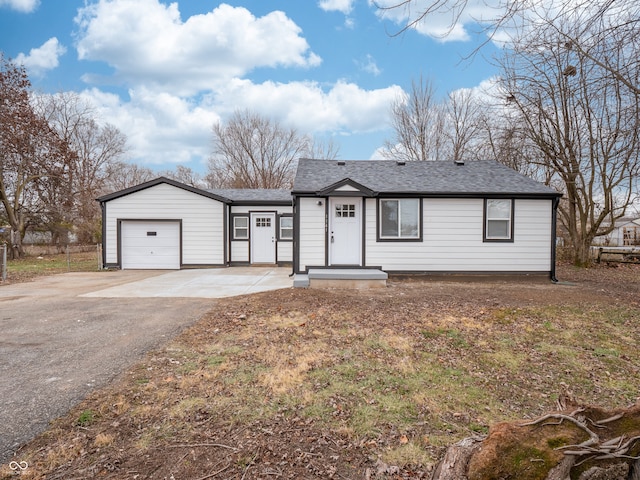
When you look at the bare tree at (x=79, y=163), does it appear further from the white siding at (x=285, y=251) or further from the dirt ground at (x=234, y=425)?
the dirt ground at (x=234, y=425)

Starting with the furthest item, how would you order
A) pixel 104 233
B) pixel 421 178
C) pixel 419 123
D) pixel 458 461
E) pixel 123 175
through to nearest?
pixel 123 175 → pixel 419 123 → pixel 104 233 → pixel 421 178 → pixel 458 461

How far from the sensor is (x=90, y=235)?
24016 millimetres

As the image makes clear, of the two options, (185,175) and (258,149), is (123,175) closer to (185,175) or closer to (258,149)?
(185,175)

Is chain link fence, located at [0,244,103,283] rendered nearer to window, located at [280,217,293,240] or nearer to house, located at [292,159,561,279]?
window, located at [280,217,293,240]

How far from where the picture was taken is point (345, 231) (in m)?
10.6

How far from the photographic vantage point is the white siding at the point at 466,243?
10.7 m

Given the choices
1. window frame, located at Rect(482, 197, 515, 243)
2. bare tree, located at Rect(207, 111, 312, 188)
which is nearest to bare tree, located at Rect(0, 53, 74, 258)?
bare tree, located at Rect(207, 111, 312, 188)

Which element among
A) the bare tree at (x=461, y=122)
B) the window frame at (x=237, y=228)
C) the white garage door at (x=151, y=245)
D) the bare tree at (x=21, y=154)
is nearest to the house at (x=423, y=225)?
the window frame at (x=237, y=228)

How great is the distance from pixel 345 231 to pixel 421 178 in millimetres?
3316

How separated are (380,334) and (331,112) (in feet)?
56.1

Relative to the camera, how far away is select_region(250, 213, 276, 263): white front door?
1471 cm

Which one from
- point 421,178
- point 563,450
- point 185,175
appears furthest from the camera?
point 185,175

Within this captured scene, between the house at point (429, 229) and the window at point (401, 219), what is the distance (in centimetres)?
3

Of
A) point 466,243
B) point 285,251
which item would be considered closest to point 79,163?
point 285,251
